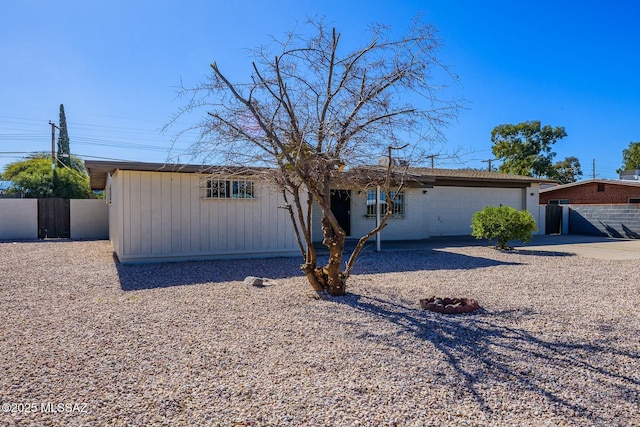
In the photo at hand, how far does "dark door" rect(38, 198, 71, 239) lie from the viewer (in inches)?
644

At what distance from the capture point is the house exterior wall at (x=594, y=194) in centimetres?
2228

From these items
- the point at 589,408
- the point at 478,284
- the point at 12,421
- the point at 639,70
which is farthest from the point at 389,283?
the point at 639,70

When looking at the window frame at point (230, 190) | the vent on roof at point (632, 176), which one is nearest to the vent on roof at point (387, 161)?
the window frame at point (230, 190)

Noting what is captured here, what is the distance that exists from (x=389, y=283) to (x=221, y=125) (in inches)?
152

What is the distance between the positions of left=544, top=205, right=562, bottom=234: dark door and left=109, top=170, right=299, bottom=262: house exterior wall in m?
14.6

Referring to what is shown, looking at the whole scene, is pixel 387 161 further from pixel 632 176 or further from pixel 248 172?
pixel 632 176

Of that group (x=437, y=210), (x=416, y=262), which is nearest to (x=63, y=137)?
(x=437, y=210)

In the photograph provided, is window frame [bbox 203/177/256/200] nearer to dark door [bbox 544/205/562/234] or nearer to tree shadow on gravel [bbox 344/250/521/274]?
tree shadow on gravel [bbox 344/250/521/274]

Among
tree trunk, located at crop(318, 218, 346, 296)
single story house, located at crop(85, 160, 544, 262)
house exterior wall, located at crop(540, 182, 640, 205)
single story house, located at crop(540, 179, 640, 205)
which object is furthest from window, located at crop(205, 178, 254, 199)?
house exterior wall, located at crop(540, 182, 640, 205)

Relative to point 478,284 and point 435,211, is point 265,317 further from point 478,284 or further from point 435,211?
point 435,211

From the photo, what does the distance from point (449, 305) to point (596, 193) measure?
22582mm

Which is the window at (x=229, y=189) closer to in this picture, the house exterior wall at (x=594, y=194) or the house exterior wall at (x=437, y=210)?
the house exterior wall at (x=437, y=210)

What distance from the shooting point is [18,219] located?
16.0 m

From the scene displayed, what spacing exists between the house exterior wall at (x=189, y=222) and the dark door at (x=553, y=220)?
47.9 ft
